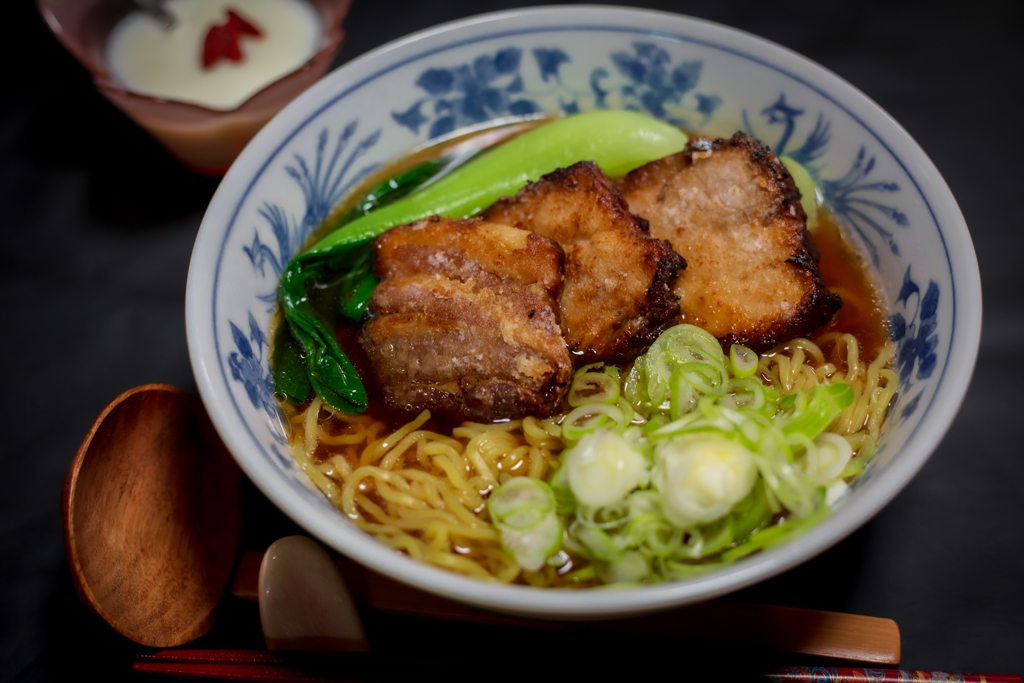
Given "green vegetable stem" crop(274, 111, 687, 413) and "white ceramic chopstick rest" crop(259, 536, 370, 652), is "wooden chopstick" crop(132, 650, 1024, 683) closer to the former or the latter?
"white ceramic chopstick rest" crop(259, 536, 370, 652)

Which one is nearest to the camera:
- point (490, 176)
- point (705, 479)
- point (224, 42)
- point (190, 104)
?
point (705, 479)

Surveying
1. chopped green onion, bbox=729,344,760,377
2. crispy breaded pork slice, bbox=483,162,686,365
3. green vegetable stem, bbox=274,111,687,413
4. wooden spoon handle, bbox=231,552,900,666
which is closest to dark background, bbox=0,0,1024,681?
wooden spoon handle, bbox=231,552,900,666

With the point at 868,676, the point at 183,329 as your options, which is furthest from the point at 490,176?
the point at 868,676

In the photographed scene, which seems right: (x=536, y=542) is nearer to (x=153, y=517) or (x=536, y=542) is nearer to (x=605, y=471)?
(x=605, y=471)

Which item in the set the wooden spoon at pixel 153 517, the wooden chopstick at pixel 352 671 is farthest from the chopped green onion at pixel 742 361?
the wooden spoon at pixel 153 517

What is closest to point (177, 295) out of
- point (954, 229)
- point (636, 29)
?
point (636, 29)

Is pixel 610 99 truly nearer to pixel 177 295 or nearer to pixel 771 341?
pixel 771 341

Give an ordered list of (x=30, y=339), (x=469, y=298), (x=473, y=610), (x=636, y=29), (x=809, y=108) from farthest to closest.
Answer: (x=30, y=339)
(x=636, y=29)
(x=809, y=108)
(x=469, y=298)
(x=473, y=610)
